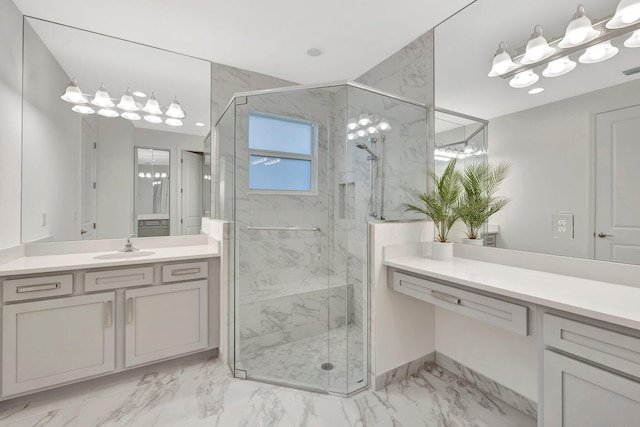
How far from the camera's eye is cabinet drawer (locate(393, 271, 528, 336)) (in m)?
1.24

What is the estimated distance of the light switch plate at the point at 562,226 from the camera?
4.92ft

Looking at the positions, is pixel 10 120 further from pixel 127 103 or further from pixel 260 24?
pixel 260 24

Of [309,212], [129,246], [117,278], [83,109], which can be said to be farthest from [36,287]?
[309,212]

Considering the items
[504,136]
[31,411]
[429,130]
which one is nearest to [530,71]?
[504,136]

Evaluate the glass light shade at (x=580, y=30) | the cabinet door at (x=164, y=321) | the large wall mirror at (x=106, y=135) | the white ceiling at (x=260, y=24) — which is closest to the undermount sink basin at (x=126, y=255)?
the large wall mirror at (x=106, y=135)

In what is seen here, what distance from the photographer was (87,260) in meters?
1.85

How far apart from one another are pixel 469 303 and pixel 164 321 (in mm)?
2034

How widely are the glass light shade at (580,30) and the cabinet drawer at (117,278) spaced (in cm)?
286

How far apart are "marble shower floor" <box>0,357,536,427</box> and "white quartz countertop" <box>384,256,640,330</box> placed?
2.76 feet

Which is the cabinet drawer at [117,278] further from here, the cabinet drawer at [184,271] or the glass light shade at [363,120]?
the glass light shade at [363,120]

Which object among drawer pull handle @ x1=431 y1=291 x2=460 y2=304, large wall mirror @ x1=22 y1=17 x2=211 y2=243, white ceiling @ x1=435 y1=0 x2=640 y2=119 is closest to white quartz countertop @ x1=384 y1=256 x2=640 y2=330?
drawer pull handle @ x1=431 y1=291 x2=460 y2=304

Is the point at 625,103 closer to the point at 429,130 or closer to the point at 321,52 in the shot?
the point at 429,130

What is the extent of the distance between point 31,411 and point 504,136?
11.1 feet

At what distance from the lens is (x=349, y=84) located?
1834 mm
